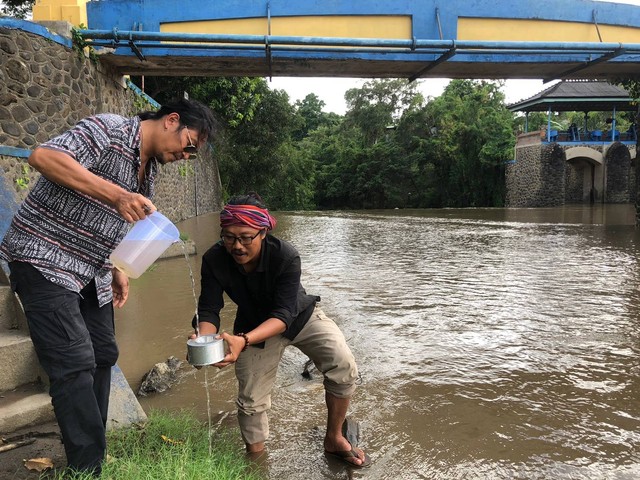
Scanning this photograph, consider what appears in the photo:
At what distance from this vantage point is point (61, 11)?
7523 millimetres

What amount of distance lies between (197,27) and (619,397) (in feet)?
25.4

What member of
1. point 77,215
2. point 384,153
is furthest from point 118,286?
point 384,153

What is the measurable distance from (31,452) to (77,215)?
3.94 feet

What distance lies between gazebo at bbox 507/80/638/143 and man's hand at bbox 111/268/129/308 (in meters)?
30.1

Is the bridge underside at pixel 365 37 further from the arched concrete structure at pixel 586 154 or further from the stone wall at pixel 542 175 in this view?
the arched concrete structure at pixel 586 154

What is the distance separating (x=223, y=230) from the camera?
2.53 m

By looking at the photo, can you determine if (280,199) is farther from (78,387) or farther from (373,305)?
(78,387)

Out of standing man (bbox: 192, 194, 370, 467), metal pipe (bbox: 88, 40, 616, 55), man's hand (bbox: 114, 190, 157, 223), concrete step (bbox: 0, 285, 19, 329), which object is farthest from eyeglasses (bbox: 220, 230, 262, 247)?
metal pipe (bbox: 88, 40, 616, 55)

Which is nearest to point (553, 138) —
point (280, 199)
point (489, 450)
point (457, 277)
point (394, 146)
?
point (394, 146)

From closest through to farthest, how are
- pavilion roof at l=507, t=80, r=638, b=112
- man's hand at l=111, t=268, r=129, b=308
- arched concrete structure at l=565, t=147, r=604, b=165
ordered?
man's hand at l=111, t=268, r=129, b=308, pavilion roof at l=507, t=80, r=638, b=112, arched concrete structure at l=565, t=147, r=604, b=165

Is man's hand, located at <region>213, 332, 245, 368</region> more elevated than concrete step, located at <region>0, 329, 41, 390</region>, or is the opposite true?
man's hand, located at <region>213, 332, 245, 368</region>

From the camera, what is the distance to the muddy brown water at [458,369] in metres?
2.84

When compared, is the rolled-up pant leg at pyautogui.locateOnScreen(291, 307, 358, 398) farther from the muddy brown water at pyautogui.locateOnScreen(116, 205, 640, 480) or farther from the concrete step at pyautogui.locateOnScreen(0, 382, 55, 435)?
the concrete step at pyautogui.locateOnScreen(0, 382, 55, 435)

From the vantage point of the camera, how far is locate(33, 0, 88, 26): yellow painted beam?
7.33 metres
